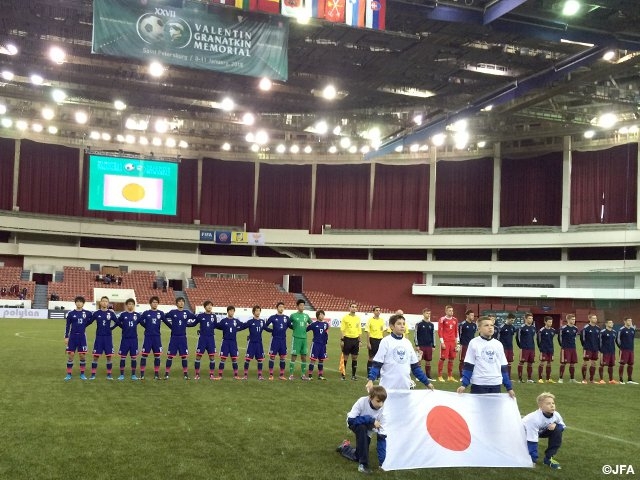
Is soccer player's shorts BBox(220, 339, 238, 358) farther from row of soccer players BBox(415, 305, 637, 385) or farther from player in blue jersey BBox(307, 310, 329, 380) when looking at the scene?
row of soccer players BBox(415, 305, 637, 385)

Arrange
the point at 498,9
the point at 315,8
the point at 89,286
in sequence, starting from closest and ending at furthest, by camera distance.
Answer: the point at 315,8
the point at 498,9
the point at 89,286

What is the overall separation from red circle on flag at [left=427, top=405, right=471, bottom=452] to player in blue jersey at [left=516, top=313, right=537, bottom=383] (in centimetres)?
945

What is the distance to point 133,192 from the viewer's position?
3669cm

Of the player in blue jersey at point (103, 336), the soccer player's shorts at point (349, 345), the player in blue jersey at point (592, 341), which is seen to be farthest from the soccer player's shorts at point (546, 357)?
the player in blue jersey at point (103, 336)

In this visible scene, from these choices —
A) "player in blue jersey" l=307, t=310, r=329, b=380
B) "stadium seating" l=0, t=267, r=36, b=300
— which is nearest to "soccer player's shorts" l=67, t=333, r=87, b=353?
"player in blue jersey" l=307, t=310, r=329, b=380

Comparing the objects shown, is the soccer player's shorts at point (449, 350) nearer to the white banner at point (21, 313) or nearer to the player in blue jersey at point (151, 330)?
the player in blue jersey at point (151, 330)

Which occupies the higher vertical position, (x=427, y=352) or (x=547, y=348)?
(x=547, y=348)

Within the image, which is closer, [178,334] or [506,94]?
[178,334]

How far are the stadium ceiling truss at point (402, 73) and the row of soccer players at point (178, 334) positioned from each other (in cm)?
1011

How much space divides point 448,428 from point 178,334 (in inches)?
349

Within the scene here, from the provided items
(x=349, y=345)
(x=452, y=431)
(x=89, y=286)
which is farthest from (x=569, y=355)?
(x=89, y=286)

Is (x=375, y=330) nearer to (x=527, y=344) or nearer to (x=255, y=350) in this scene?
(x=255, y=350)

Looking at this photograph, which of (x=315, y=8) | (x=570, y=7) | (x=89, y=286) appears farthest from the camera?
(x=89, y=286)

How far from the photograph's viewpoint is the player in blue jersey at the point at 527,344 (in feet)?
55.5
